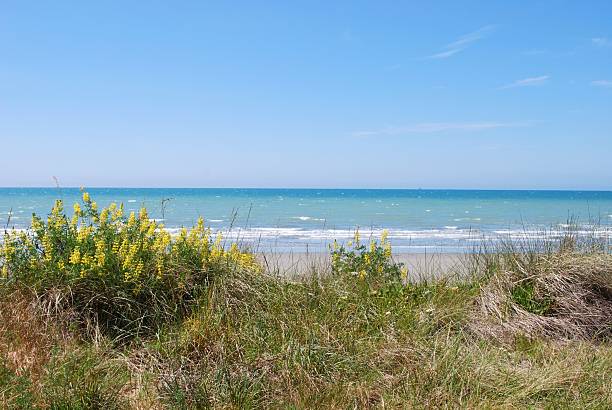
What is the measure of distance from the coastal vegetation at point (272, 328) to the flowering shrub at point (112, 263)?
0.01 meters

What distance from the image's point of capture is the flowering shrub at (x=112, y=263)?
16.5 ft

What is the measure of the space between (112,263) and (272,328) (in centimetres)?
153

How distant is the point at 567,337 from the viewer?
5.69 m

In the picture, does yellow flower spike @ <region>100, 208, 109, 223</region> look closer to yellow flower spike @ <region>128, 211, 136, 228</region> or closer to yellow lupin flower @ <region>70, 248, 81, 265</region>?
yellow flower spike @ <region>128, 211, 136, 228</region>

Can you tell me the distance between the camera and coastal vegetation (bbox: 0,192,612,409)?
3900 millimetres

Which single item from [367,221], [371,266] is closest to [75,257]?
[371,266]

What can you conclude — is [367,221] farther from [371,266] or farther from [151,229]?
[151,229]

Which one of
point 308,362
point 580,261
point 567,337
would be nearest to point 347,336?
point 308,362

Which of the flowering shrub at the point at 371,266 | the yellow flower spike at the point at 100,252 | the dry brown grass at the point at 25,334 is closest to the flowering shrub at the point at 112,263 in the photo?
the yellow flower spike at the point at 100,252

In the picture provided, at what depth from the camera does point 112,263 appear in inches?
202

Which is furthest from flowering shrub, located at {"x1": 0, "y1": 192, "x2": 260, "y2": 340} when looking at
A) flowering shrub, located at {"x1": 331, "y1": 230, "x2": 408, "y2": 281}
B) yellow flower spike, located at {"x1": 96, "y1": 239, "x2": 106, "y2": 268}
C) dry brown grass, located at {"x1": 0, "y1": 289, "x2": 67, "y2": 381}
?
flowering shrub, located at {"x1": 331, "y1": 230, "x2": 408, "y2": 281}

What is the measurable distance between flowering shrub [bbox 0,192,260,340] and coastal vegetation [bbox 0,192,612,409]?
0.05ft

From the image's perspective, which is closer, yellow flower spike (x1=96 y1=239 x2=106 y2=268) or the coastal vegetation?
the coastal vegetation

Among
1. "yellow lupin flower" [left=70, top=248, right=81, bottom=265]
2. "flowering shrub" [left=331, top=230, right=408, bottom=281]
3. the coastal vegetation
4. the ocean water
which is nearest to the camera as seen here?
the coastal vegetation
